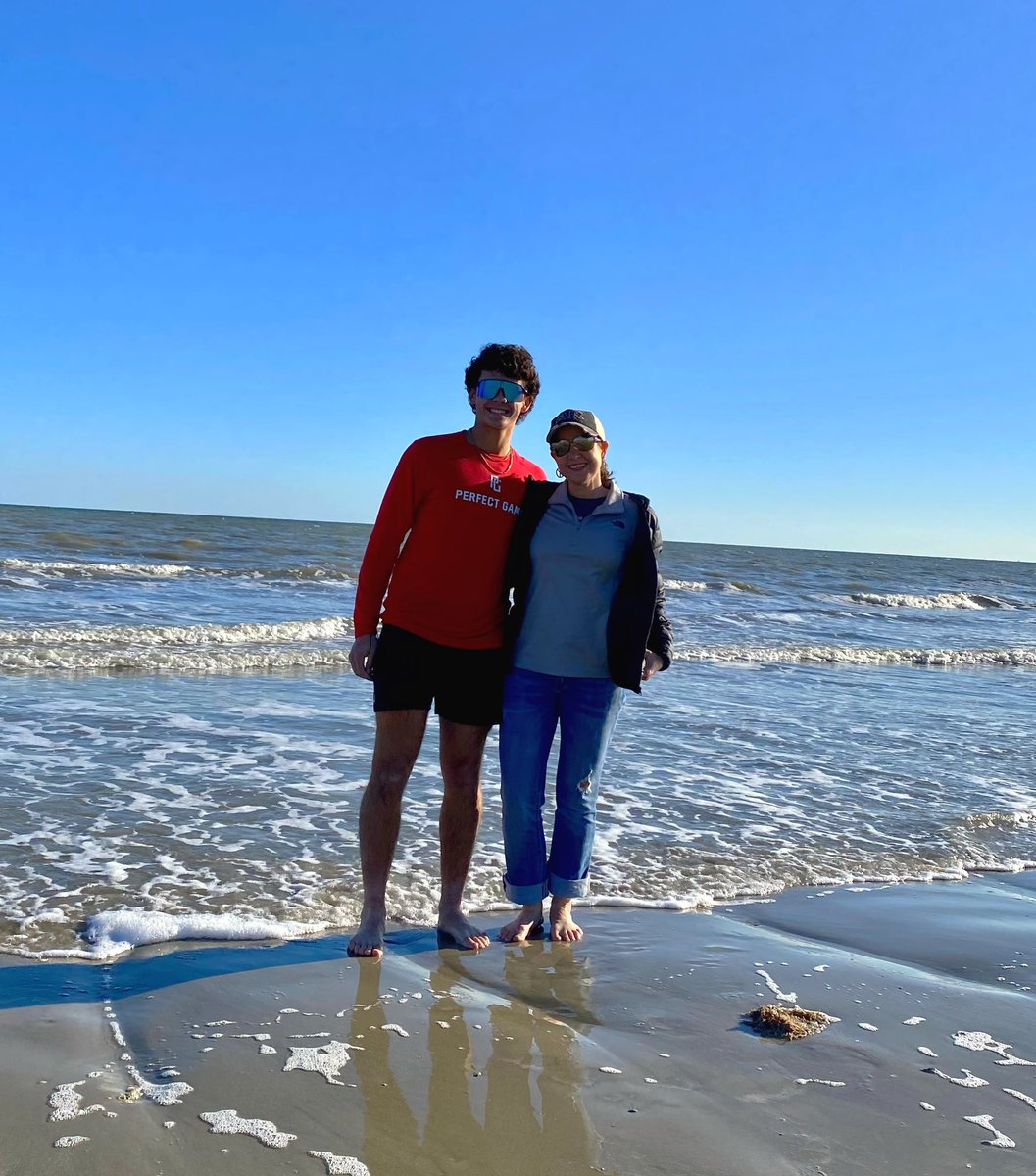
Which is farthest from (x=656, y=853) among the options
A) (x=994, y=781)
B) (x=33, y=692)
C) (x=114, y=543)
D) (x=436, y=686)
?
(x=114, y=543)

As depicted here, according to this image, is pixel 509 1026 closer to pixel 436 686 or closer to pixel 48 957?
pixel 436 686

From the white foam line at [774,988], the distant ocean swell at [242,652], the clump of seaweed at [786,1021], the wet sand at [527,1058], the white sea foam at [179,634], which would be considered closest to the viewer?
the wet sand at [527,1058]

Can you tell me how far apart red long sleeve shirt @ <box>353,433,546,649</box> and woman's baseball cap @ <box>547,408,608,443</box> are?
27 centimetres

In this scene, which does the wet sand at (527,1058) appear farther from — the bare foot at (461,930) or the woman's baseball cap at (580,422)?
the woman's baseball cap at (580,422)

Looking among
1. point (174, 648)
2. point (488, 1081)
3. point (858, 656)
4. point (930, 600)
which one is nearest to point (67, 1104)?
point (488, 1081)

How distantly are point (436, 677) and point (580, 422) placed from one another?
3.43ft

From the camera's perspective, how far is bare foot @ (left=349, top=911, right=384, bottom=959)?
350cm

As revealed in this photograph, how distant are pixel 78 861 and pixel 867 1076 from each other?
332cm

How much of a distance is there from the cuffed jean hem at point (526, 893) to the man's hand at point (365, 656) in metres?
0.98

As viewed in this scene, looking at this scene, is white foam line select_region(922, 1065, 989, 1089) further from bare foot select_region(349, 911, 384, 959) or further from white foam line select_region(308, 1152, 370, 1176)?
bare foot select_region(349, 911, 384, 959)

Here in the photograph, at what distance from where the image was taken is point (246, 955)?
11.4 feet

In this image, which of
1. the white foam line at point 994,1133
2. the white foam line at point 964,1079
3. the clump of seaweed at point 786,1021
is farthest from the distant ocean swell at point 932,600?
the white foam line at point 994,1133

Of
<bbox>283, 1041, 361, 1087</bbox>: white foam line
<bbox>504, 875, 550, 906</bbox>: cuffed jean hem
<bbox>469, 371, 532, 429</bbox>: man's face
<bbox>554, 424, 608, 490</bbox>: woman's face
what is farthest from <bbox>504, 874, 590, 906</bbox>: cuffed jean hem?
<bbox>469, 371, 532, 429</bbox>: man's face

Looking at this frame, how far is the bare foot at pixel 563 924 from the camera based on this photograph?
12.5 feet
